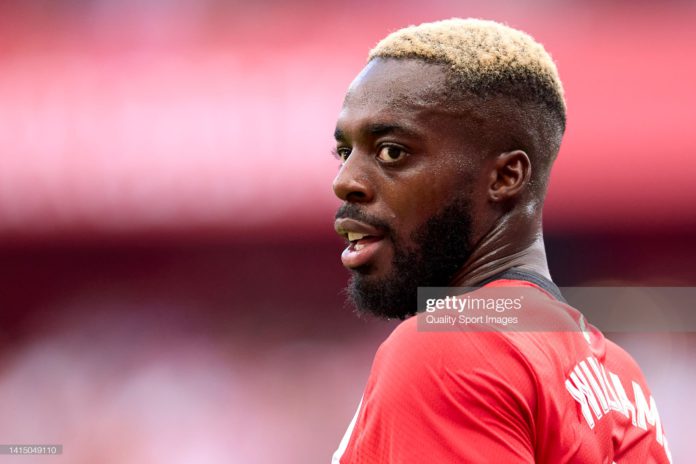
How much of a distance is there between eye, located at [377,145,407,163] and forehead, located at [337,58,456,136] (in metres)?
0.04

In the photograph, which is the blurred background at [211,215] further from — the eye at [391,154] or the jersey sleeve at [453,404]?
the jersey sleeve at [453,404]

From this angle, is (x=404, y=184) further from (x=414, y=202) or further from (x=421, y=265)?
(x=421, y=265)

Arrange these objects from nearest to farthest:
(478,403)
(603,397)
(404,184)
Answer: (478,403) < (603,397) < (404,184)

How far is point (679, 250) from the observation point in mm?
3189

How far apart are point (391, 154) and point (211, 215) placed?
2.19 m

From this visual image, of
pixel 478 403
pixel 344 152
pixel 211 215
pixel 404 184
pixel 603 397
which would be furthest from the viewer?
pixel 211 215

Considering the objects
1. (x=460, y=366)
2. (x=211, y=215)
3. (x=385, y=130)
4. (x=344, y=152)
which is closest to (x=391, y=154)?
(x=385, y=130)

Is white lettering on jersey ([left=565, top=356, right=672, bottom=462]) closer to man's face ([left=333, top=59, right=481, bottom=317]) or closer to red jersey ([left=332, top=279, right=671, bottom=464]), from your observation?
red jersey ([left=332, top=279, right=671, bottom=464])

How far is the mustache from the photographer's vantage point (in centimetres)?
130

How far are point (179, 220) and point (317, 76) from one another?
0.86m

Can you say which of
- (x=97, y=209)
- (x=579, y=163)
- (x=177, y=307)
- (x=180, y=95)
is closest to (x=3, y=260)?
(x=97, y=209)

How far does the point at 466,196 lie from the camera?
1279mm

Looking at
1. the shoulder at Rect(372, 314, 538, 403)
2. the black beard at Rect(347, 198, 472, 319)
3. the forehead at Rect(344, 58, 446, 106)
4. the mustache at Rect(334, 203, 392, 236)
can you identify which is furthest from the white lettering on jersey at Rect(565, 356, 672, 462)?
the forehead at Rect(344, 58, 446, 106)

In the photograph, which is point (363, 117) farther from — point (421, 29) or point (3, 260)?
point (3, 260)
